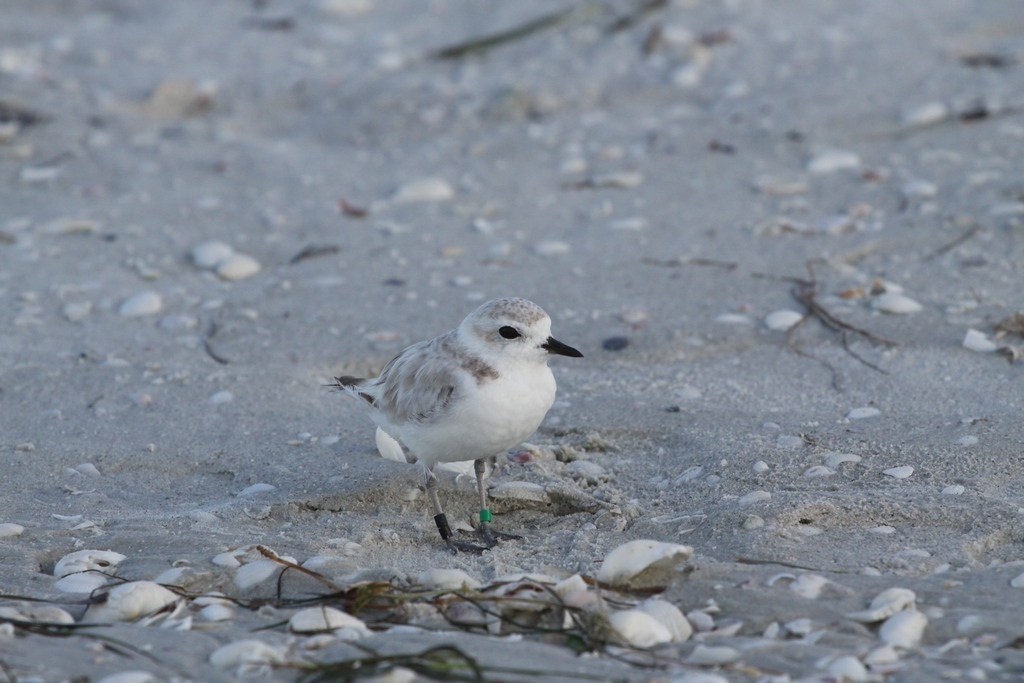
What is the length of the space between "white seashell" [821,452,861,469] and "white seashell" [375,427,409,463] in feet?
5.15

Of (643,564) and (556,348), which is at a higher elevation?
(556,348)

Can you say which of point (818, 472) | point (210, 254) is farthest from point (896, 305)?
point (210, 254)

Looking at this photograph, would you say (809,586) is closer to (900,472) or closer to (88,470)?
(900,472)

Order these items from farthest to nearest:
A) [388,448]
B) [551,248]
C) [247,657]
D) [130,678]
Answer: [551,248] < [388,448] < [247,657] < [130,678]

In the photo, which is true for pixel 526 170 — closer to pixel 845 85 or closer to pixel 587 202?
pixel 587 202

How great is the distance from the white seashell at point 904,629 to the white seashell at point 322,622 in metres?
1.29

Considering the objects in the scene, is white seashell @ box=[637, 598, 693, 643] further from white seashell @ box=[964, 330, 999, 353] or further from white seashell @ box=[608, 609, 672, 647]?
white seashell @ box=[964, 330, 999, 353]

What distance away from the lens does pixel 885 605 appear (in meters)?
2.87

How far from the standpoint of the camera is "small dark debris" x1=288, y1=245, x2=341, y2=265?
20.5 ft

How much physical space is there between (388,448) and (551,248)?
2193 mm

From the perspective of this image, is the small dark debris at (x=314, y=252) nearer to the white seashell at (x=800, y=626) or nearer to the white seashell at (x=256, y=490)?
the white seashell at (x=256, y=490)

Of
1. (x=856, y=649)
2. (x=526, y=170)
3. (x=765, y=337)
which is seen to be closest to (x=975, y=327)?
(x=765, y=337)

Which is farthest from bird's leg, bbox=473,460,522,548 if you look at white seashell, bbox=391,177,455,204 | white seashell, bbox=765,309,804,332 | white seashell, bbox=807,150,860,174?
white seashell, bbox=807,150,860,174

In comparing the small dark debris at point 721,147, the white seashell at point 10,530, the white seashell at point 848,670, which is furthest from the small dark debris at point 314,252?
the white seashell at point 848,670
